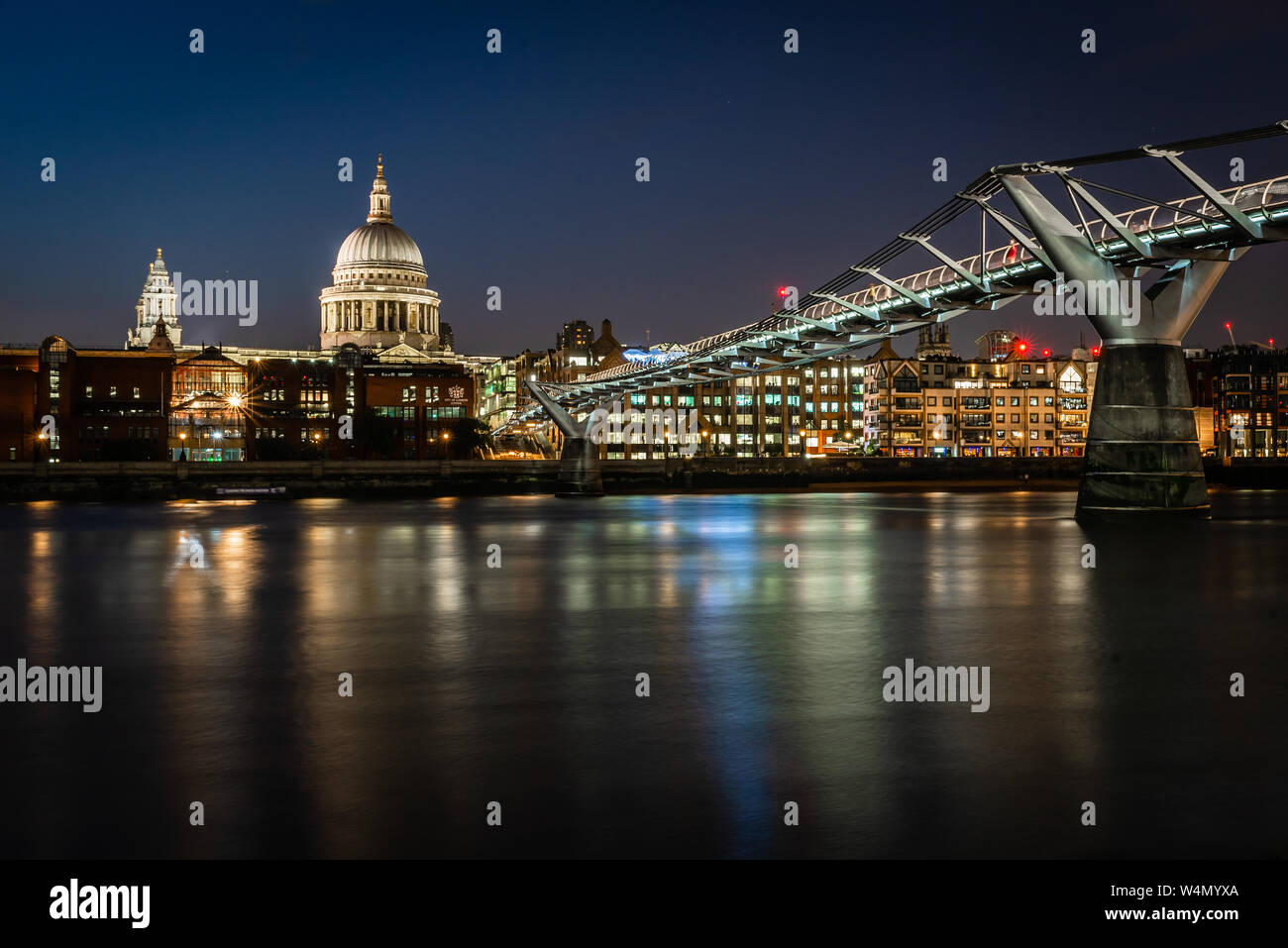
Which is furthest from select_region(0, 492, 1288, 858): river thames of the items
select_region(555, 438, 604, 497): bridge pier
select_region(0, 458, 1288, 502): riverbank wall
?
select_region(0, 458, 1288, 502): riverbank wall

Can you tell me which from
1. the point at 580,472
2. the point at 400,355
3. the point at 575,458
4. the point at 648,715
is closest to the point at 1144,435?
the point at 648,715

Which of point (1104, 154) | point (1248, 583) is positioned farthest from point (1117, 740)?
point (1104, 154)

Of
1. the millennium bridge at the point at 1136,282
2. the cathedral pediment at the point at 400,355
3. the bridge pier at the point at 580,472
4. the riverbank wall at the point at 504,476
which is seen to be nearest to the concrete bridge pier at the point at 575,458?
the bridge pier at the point at 580,472

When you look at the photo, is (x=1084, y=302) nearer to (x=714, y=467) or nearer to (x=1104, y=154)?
(x=1104, y=154)

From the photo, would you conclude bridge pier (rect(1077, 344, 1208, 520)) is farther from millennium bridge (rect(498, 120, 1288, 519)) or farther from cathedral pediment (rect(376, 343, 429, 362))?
cathedral pediment (rect(376, 343, 429, 362))

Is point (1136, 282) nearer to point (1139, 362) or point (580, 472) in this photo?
point (1139, 362)
